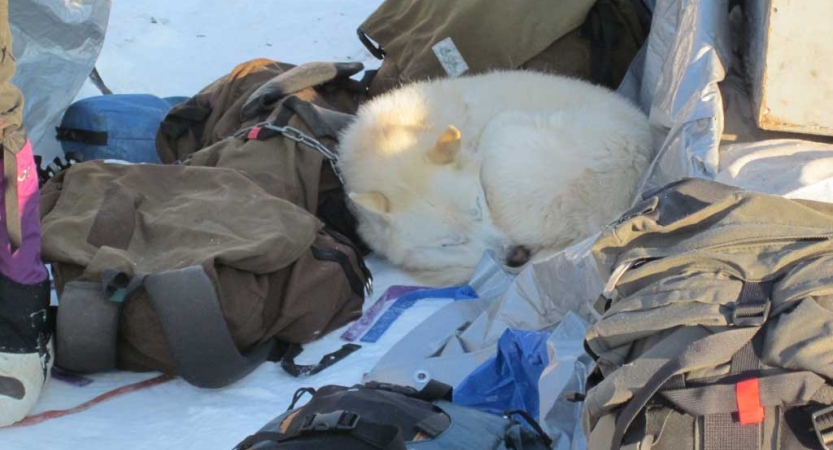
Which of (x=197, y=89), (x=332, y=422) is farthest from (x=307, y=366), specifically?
(x=197, y=89)

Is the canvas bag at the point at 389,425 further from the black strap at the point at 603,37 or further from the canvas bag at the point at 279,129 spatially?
the black strap at the point at 603,37

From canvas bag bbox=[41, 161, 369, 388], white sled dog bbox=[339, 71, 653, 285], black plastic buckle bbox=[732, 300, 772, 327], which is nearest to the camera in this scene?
black plastic buckle bbox=[732, 300, 772, 327]

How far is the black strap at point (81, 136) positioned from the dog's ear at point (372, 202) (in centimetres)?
148

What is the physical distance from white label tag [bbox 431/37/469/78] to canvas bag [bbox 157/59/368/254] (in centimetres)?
51

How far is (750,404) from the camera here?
1.50 meters

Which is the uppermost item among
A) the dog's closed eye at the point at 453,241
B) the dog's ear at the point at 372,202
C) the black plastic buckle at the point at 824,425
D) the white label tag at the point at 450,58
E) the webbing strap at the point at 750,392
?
the webbing strap at the point at 750,392

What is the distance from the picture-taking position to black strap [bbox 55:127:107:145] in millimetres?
4426

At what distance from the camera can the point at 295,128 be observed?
3.97 m

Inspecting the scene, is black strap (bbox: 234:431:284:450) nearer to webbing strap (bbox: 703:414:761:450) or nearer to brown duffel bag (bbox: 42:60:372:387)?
webbing strap (bbox: 703:414:761:450)

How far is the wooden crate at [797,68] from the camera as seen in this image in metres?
2.62

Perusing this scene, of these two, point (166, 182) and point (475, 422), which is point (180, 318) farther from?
point (475, 422)

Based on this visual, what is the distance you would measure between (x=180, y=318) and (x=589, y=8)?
8.60 feet

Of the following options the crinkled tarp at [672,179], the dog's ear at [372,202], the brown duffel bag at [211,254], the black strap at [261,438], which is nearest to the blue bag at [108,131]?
the brown duffel bag at [211,254]

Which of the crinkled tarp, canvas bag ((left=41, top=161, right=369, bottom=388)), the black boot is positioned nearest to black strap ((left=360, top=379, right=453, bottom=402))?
the crinkled tarp
